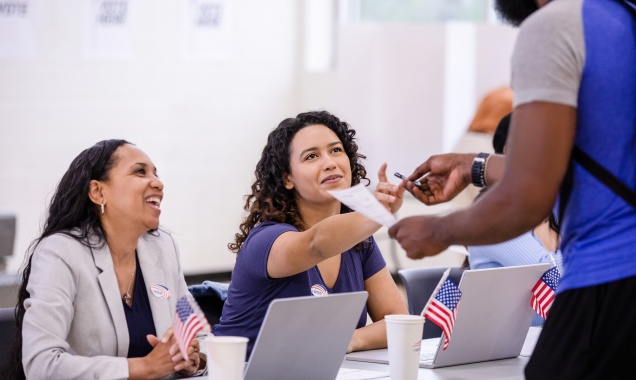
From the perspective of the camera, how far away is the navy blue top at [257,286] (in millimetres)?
2594

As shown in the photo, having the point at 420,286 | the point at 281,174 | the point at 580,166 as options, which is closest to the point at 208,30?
the point at 420,286

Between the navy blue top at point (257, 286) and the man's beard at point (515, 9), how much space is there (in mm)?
995

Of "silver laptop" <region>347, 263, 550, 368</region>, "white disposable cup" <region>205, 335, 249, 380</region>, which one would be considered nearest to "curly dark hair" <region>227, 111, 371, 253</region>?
"silver laptop" <region>347, 263, 550, 368</region>

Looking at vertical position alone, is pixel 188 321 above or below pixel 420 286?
above

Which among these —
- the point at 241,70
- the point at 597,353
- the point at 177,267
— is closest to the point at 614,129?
the point at 597,353

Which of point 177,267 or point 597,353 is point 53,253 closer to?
point 177,267

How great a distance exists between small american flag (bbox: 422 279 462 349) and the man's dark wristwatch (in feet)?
1.09

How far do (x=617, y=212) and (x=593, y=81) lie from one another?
209mm

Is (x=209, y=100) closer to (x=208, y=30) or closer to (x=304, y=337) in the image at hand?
(x=208, y=30)

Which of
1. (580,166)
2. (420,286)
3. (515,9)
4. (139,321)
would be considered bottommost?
(420,286)

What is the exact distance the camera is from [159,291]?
2607 mm

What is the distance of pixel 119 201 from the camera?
2.59 metres

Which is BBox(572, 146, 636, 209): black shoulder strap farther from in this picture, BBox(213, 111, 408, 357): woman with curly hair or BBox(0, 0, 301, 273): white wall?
BBox(0, 0, 301, 273): white wall

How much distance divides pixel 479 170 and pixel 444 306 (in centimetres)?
39
